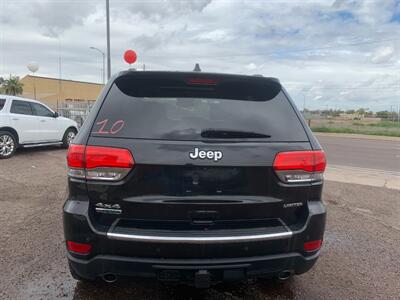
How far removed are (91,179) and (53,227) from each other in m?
2.75

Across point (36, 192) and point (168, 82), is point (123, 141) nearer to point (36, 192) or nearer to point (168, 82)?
point (168, 82)

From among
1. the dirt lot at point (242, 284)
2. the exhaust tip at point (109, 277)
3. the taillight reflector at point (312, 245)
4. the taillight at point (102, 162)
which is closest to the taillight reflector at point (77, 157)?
the taillight at point (102, 162)

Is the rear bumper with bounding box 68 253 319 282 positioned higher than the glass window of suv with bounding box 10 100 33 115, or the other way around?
the glass window of suv with bounding box 10 100 33 115

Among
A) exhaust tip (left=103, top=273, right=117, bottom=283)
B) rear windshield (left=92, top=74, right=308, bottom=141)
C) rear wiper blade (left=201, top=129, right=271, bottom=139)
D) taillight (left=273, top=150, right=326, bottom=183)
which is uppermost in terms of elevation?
rear windshield (left=92, top=74, right=308, bottom=141)

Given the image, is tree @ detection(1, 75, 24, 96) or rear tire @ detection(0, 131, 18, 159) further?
tree @ detection(1, 75, 24, 96)

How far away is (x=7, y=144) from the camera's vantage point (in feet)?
35.2

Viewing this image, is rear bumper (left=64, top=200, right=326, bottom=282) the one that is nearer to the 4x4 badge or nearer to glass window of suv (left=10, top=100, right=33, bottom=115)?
the 4x4 badge

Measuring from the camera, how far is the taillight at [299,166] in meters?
2.68

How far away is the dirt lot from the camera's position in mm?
3367

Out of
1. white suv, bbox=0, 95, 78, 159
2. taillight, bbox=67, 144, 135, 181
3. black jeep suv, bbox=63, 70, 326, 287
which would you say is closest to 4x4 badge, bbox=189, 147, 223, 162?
black jeep suv, bbox=63, 70, 326, 287

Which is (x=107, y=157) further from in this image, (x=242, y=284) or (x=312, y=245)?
(x=242, y=284)

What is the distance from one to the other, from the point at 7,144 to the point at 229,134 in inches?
382

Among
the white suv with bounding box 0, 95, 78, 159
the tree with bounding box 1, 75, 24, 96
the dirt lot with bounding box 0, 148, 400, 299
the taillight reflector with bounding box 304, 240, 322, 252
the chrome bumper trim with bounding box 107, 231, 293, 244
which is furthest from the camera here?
the tree with bounding box 1, 75, 24, 96

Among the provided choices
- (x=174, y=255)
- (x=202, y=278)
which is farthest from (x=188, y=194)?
(x=202, y=278)
